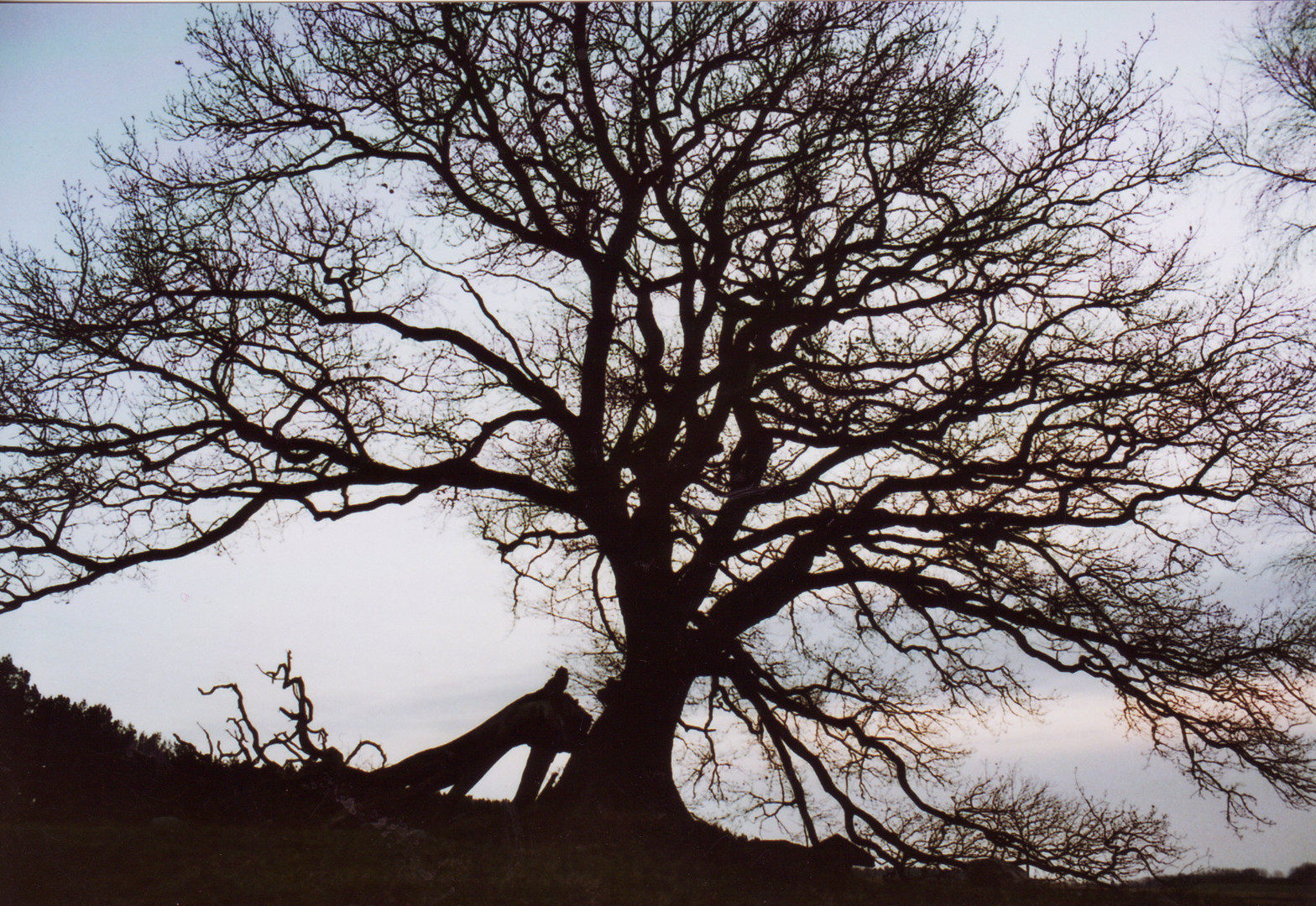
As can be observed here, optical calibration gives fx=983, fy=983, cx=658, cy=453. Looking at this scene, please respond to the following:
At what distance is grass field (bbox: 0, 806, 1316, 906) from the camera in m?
8.88

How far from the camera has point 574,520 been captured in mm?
12758

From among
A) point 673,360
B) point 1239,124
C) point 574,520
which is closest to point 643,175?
point 673,360

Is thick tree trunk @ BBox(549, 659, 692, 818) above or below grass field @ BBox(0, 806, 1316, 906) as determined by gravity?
above

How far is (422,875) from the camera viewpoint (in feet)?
30.3

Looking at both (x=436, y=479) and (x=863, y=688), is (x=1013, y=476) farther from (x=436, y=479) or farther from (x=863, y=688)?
(x=436, y=479)

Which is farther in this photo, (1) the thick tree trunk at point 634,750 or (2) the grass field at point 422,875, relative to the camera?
(1) the thick tree trunk at point 634,750

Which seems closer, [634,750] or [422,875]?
[422,875]

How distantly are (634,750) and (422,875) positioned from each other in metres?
3.31

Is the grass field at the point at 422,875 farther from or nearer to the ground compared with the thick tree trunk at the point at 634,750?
nearer to the ground

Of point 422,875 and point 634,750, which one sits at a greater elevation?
point 634,750

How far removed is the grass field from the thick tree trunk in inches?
31.4

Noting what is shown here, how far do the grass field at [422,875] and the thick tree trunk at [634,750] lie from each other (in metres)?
0.80

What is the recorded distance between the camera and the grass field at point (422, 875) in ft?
29.1

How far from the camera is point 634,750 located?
11891 mm
